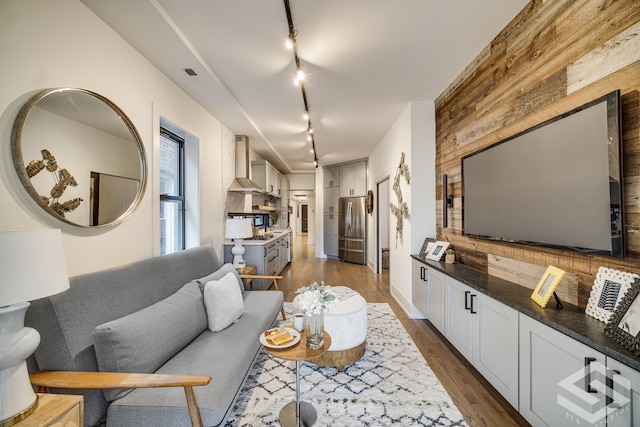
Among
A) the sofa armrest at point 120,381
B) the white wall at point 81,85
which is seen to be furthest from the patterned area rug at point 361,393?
the white wall at point 81,85

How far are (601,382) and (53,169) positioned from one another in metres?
3.08

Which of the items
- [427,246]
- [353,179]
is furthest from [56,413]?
[353,179]

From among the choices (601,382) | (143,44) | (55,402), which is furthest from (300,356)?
(143,44)

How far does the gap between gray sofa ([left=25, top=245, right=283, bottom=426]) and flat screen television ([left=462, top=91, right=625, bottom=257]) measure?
2.24 metres

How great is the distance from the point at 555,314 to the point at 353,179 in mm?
5976

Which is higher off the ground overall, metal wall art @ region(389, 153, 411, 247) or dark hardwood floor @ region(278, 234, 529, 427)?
metal wall art @ region(389, 153, 411, 247)

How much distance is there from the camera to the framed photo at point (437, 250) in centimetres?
302

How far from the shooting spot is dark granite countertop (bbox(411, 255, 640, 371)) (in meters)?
1.08

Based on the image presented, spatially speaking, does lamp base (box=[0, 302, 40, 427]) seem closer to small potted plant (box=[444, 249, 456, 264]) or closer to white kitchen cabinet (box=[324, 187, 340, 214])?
small potted plant (box=[444, 249, 456, 264])

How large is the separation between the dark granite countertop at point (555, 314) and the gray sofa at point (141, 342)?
179 centimetres

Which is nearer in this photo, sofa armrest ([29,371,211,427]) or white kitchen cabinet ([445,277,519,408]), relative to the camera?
sofa armrest ([29,371,211,427])

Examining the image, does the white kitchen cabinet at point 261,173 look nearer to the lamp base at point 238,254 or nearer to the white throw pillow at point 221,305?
the lamp base at point 238,254

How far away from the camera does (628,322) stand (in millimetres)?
1109

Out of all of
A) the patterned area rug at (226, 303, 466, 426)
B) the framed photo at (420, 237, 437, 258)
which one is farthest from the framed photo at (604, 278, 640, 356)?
the framed photo at (420, 237, 437, 258)
